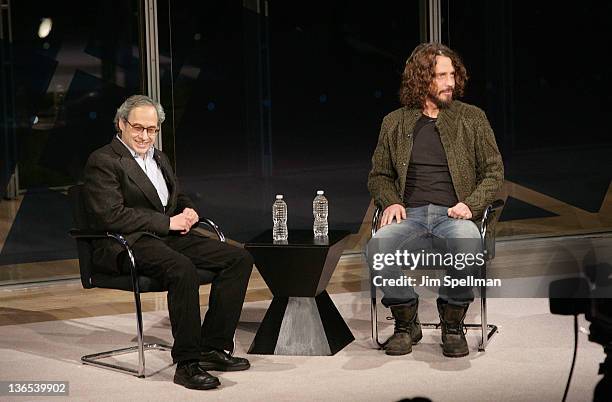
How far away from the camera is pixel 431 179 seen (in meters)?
5.21

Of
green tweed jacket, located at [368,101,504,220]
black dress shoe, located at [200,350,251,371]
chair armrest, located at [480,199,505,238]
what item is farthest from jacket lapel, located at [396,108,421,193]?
black dress shoe, located at [200,350,251,371]

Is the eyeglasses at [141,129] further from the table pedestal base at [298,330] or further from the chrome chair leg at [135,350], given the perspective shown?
the table pedestal base at [298,330]

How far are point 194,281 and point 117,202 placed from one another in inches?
18.8

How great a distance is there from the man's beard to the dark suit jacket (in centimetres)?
133

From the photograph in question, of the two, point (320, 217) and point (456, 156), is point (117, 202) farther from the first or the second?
point (456, 156)

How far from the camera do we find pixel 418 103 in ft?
17.5

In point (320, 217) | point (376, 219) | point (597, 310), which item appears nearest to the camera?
point (597, 310)

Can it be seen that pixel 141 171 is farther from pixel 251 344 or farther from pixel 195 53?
pixel 195 53

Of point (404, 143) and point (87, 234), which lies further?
point (404, 143)

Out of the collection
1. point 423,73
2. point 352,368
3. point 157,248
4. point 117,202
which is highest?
point 423,73

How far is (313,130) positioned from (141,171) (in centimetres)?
260

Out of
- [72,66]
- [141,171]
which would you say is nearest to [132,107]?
[141,171]

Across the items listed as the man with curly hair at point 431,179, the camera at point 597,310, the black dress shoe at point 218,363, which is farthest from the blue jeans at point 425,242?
the camera at point 597,310

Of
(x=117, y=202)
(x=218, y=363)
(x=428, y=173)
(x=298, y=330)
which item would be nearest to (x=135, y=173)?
(x=117, y=202)
